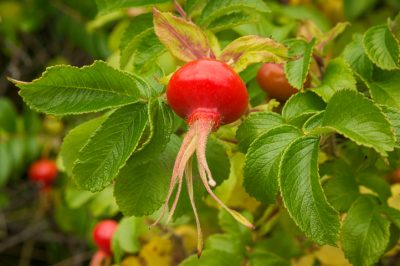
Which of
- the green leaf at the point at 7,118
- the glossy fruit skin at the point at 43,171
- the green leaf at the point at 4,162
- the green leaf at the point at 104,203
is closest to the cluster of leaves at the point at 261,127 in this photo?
the green leaf at the point at 104,203

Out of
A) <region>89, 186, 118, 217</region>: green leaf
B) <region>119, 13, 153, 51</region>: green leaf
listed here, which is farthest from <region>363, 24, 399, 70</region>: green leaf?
<region>89, 186, 118, 217</region>: green leaf

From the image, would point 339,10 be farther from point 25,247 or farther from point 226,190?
point 25,247

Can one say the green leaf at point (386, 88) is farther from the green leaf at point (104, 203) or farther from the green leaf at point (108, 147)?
the green leaf at point (104, 203)

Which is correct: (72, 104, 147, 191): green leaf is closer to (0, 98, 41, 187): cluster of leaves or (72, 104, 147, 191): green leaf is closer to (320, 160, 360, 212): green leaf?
(320, 160, 360, 212): green leaf

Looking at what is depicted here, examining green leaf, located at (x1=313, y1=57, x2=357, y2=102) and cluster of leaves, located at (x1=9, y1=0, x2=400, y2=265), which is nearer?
cluster of leaves, located at (x1=9, y1=0, x2=400, y2=265)

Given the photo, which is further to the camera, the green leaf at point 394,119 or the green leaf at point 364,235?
the green leaf at point 364,235

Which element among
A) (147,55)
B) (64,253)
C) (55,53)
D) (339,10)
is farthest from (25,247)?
(147,55)

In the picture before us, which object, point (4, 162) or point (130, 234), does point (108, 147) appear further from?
point (4, 162)
